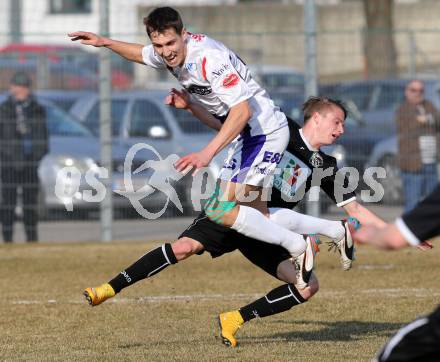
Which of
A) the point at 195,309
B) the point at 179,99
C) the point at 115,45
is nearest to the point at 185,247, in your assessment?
the point at 179,99

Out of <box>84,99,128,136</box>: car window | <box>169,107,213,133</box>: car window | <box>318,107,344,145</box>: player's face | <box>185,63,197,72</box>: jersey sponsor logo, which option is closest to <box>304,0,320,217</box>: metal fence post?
<box>169,107,213,133</box>: car window

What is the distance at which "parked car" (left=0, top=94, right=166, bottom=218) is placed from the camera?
47.1ft

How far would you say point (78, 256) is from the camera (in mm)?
13297

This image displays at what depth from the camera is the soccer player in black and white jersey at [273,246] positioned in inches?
287

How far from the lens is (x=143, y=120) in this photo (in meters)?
14.9

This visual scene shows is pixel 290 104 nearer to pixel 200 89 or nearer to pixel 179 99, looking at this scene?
pixel 179 99

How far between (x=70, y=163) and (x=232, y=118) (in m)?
8.07

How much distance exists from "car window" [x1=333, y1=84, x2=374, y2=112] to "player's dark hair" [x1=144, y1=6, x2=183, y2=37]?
906 centimetres

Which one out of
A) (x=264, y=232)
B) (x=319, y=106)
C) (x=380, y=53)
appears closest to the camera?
(x=264, y=232)

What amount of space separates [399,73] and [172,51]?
1011 centimetres

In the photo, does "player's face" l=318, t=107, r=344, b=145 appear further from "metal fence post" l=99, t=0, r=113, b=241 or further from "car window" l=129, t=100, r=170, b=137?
"car window" l=129, t=100, r=170, b=137

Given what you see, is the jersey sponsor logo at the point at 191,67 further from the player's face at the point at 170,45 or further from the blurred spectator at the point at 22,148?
the blurred spectator at the point at 22,148

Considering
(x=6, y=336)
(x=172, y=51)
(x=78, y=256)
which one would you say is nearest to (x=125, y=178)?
(x=78, y=256)

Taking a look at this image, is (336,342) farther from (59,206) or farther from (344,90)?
(344,90)
